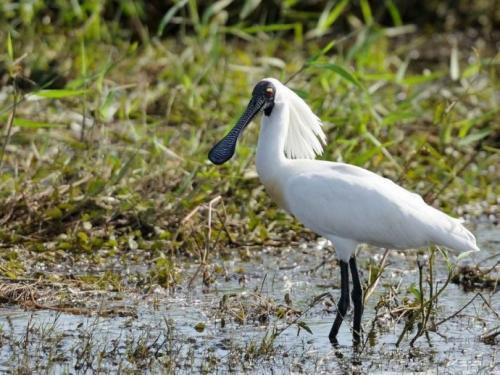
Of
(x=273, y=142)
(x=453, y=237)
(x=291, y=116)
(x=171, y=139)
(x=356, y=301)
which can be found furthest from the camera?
(x=171, y=139)

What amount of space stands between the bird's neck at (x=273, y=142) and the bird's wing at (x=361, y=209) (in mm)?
198

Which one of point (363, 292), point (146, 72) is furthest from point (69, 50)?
point (363, 292)

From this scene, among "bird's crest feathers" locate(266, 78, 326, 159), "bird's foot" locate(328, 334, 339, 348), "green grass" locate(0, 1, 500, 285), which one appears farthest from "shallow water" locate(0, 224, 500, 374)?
"bird's crest feathers" locate(266, 78, 326, 159)

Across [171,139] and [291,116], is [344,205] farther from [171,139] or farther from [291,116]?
[171,139]

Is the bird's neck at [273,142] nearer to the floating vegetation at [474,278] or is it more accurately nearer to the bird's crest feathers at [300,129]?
the bird's crest feathers at [300,129]

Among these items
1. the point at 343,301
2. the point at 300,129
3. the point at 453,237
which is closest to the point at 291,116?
the point at 300,129

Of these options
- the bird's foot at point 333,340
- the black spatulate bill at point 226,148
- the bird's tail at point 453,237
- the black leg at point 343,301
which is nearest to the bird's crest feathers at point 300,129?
the black spatulate bill at point 226,148

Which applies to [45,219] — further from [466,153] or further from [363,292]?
[466,153]

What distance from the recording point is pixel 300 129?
7242 millimetres

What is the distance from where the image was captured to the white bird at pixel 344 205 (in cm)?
652

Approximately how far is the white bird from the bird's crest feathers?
4cm

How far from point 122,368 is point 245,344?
744 millimetres

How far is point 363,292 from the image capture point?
22.7 ft

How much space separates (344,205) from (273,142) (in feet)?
1.93
